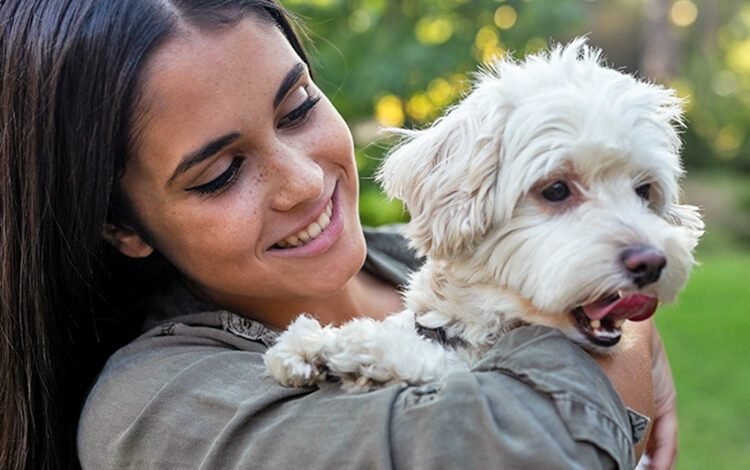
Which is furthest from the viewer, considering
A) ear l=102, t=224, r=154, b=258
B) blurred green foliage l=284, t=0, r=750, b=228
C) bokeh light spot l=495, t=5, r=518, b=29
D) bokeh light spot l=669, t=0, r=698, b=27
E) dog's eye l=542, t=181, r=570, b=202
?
bokeh light spot l=669, t=0, r=698, b=27

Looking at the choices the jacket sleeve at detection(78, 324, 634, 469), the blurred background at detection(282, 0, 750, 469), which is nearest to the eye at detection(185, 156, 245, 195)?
the jacket sleeve at detection(78, 324, 634, 469)

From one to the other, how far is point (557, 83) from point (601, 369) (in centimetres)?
78

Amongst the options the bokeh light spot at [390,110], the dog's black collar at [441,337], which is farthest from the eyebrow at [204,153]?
the bokeh light spot at [390,110]

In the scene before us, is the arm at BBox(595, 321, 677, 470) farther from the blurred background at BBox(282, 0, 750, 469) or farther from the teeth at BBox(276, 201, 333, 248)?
the blurred background at BBox(282, 0, 750, 469)

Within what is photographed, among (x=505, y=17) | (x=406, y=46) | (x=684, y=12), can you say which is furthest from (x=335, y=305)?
(x=684, y=12)

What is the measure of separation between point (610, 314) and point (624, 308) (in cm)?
4

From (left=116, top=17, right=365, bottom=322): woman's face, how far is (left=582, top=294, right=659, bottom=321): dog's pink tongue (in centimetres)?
81

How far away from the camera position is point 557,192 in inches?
97.4

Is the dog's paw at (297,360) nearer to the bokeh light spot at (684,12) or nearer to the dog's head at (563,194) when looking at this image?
the dog's head at (563,194)

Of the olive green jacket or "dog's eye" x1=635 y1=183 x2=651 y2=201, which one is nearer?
the olive green jacket

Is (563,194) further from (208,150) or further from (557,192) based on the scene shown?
(208,150)

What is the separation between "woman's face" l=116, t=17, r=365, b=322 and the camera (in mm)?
2531

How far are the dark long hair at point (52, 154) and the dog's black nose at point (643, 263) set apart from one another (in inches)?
50.1

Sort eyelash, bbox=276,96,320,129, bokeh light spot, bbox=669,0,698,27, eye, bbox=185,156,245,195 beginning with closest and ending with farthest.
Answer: eye, bbox=185,156,245,195 < eyelash, bbox=276,96,320,129 < bokeh light spot, bbox=669,0,698,27
